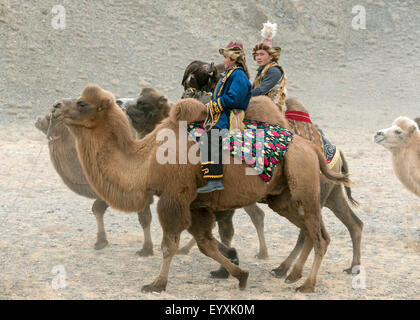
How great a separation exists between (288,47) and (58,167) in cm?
2750

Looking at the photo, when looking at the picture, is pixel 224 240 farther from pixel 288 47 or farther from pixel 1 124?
pixel 288 47

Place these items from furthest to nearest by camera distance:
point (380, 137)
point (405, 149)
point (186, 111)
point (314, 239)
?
point (380, 137), point (405, 149), point (314, 239), point (186, 111)

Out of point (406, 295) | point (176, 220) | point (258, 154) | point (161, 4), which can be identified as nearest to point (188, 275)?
point (176, 220)

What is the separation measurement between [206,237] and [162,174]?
820 mm

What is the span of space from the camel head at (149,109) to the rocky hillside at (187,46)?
49.8ft

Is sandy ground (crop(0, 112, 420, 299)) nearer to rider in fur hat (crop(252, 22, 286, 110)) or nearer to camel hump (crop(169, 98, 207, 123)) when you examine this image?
camel hump (crop(169, 98, 207, 123))

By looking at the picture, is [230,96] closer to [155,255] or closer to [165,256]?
[165,256]

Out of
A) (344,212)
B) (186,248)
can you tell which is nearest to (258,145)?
(344,212)

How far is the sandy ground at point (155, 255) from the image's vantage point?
6.44 metres

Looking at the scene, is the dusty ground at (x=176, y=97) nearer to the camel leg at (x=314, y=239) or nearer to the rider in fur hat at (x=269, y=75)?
the camel leg at (x=314, y=239)

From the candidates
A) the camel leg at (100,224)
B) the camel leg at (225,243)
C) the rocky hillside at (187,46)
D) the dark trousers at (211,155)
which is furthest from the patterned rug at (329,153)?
the rocky hillside at (187,46)

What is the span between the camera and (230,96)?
19.8 ft

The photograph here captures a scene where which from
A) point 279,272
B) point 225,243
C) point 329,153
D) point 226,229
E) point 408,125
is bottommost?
point 279,272

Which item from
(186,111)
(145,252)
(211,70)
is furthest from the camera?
(145,252)
